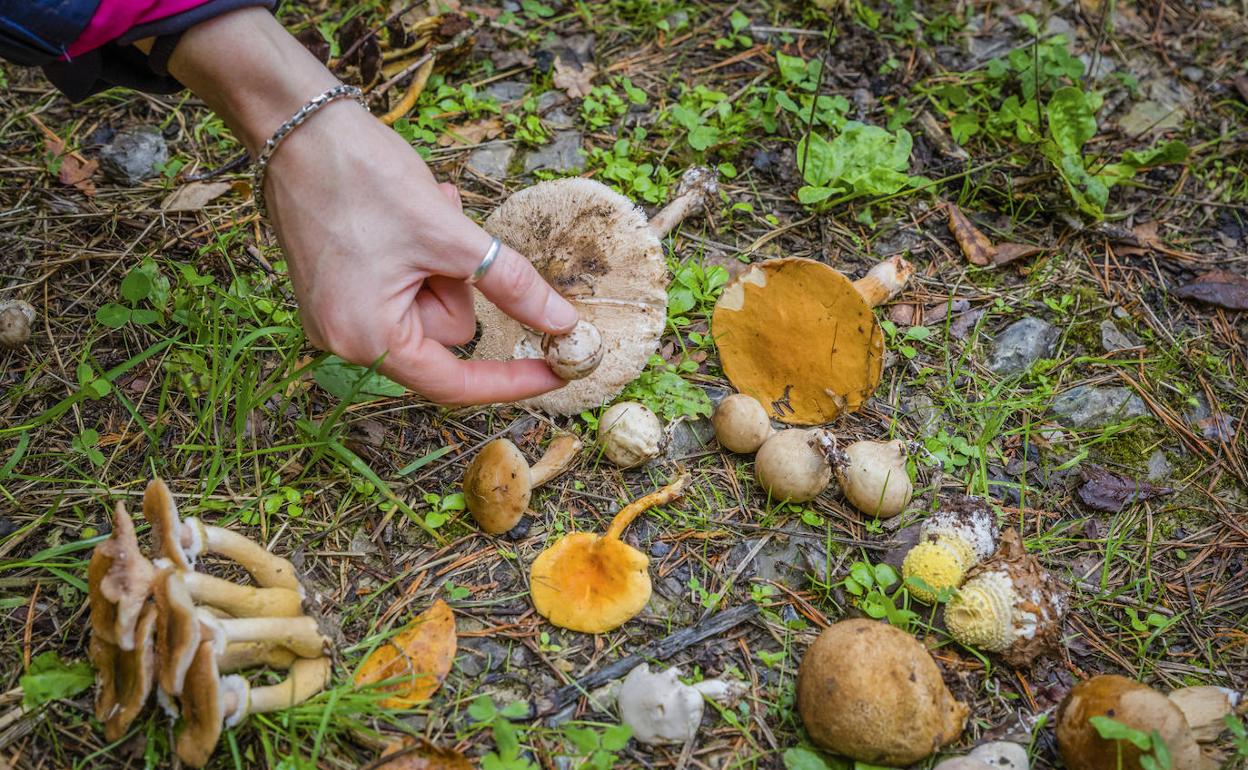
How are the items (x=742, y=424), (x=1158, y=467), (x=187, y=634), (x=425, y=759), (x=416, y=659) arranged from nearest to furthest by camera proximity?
1. (x=187, y=634)
2. (x=425, y=759)
3. (x=416, y=659)
4. (x=742, y=424)
5. (x=1158, y=467)

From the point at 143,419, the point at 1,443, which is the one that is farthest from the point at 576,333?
the point at 1,443

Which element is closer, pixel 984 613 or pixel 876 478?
pixel 984 613

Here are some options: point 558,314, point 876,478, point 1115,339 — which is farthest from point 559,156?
point 1115,339

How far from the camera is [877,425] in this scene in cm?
308

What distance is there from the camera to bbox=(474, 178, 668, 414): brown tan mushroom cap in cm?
295

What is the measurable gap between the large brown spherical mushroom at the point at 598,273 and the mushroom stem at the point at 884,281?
36.0 inches

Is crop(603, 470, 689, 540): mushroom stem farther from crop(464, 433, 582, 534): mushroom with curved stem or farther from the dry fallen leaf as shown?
the dry fallen leaf

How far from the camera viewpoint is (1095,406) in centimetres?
321

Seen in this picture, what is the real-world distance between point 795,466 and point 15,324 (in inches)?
107

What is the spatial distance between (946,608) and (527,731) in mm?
1279

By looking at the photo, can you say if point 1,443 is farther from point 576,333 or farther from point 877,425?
point 877,425

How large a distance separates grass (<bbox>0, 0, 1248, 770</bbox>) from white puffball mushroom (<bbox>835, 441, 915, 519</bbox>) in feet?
0.27

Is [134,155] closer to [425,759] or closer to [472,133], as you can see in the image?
[472,133]

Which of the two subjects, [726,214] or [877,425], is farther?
[726,214]
